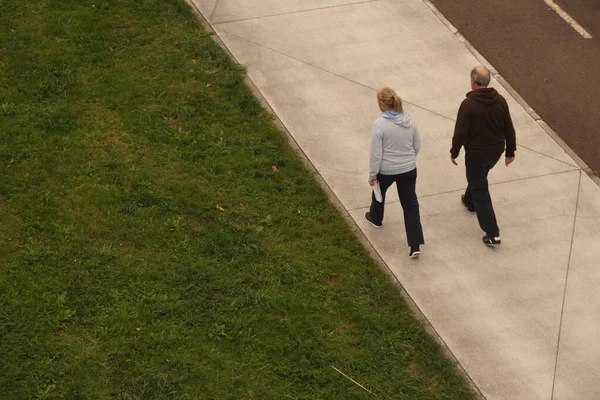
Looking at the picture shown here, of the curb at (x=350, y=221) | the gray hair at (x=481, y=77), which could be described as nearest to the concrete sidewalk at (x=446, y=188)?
the curb at (x=350, y=221)

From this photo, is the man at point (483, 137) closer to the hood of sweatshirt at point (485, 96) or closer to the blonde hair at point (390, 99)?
the hood of sweatshirt at point (485, 96)

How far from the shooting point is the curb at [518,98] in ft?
34.0

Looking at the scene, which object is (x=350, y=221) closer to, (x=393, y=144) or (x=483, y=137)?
(x=393, y=144)

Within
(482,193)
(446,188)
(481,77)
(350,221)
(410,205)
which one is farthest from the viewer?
(446,188)

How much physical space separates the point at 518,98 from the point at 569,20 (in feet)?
6.91

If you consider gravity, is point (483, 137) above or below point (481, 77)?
below

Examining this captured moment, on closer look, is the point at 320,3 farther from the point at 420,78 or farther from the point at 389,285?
the point at 389,285

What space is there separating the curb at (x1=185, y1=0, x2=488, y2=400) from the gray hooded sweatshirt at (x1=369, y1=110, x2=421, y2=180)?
74cm

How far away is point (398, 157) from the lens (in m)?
8.80

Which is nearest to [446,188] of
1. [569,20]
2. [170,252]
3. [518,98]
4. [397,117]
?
[397,117]

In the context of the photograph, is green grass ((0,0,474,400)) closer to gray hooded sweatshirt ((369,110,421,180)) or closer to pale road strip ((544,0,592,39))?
gray hooded sweatshirt ((369,110,421,180))

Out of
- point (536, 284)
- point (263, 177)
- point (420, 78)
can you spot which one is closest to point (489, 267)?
point (536, 284)

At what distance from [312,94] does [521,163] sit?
2490 mm

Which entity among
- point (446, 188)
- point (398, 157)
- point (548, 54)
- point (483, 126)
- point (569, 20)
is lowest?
point (446, 188)
